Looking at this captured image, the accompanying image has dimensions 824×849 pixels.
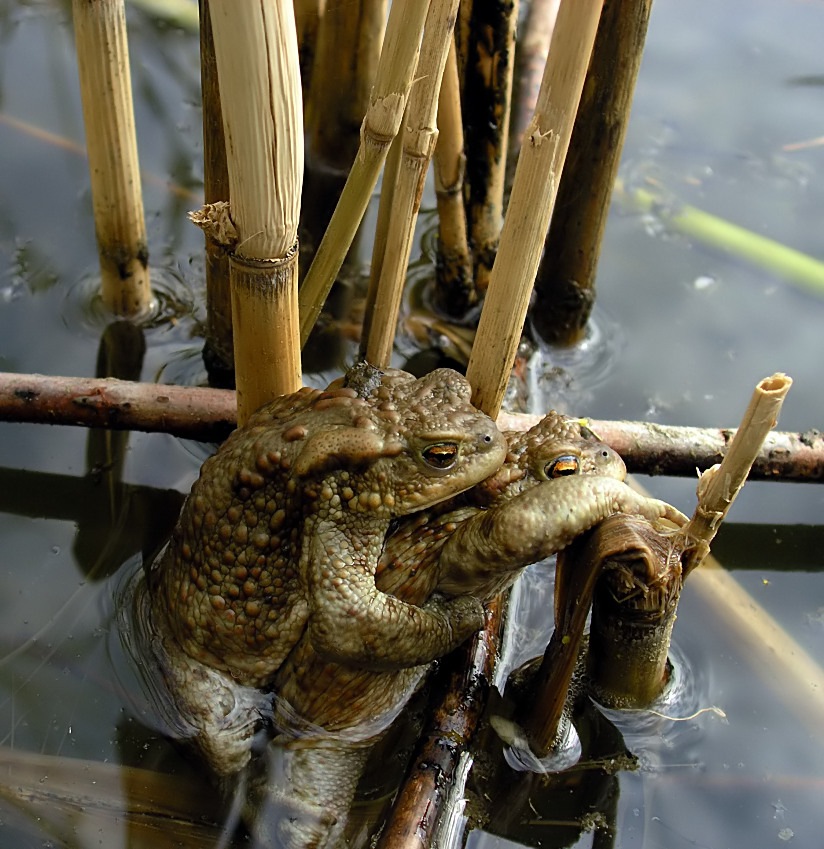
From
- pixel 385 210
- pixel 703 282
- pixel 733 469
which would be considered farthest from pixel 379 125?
pixel 703 282

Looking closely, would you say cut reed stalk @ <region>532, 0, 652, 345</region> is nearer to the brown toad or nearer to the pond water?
the pond water

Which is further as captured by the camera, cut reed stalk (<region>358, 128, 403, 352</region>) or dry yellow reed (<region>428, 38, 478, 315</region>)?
dry yellow reed (<region>428, 38, 478, 315</region>)

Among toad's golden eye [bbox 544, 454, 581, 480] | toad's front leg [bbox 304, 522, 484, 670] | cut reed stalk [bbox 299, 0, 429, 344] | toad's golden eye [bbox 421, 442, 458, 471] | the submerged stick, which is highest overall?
cut reed stalk [bbox 299, 0, 429, 344]

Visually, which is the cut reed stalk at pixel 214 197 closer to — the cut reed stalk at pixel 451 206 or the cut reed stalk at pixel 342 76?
the cut reed stalk at pixel 342 76

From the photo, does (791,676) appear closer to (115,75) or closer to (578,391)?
(578,391)

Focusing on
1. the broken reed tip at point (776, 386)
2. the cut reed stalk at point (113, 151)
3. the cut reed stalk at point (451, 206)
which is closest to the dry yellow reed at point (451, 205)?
the cut reed stalk at point (451, 206)

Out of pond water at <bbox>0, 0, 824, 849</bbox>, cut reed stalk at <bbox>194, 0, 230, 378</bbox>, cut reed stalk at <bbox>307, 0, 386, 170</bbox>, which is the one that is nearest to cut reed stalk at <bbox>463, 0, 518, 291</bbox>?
cut reed stalk at <bbox>307, 0, 386, 170</bbox>

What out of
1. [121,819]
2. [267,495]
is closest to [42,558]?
[121,819]
